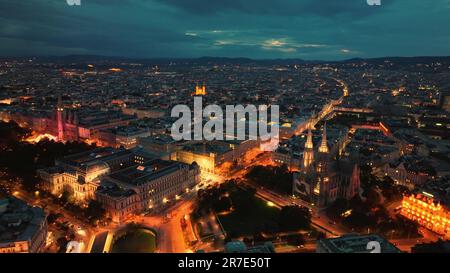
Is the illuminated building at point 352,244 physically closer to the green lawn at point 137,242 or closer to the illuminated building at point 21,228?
the green lawn at point 137,242

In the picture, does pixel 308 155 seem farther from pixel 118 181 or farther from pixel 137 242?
pixel 118 181

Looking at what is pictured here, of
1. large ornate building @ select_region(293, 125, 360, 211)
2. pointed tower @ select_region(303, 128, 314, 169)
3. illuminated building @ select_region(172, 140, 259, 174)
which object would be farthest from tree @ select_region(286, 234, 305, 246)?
illuminated building @ select_region(172, 140, 259, 174)

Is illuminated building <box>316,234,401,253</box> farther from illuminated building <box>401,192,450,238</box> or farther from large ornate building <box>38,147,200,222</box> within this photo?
large ornate building <box>38,147,200,222</box>
